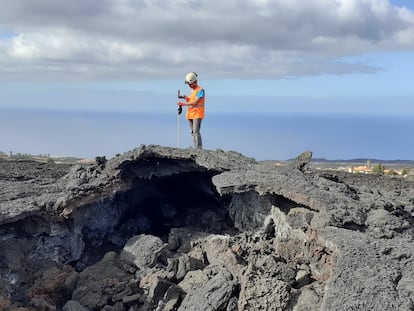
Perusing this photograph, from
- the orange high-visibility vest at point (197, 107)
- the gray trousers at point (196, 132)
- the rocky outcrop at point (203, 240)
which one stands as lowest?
the rocky outcrop at point (203, 240)

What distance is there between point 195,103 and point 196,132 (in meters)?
0.63

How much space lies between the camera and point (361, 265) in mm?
7938

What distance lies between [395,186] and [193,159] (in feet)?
20.9

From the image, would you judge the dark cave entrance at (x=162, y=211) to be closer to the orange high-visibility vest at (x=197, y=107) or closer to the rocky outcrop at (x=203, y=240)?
the rocky outcrop at (x=203, y=240)

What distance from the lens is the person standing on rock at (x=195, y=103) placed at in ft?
42.4

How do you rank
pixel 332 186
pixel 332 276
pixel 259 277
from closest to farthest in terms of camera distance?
1. pixel 332 276
2. pixel 259 277
3. pixel 332 186

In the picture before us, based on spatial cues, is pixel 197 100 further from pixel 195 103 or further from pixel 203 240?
pixel 203 240

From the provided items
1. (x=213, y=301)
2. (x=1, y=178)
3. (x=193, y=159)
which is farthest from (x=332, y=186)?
(x=1, y=178)

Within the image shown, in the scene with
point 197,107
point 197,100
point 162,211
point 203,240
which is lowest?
point 203,240

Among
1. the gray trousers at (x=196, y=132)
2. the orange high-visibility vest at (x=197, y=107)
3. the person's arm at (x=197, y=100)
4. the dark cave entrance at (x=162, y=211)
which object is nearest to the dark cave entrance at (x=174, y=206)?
the dark cave entrance at (x=162, y=211)

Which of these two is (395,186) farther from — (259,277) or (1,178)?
(1,178)

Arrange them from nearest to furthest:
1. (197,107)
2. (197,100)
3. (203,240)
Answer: (203,240), (197,100), (197,107)

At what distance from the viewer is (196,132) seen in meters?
13.2

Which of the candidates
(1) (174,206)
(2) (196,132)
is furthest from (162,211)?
(2) (196,132)
